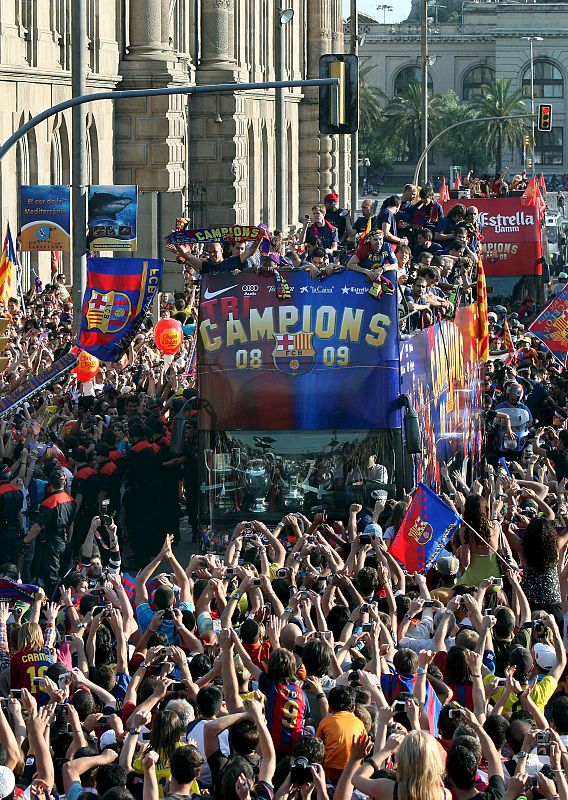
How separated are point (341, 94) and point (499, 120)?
9250 centimetres

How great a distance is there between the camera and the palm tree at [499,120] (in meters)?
113

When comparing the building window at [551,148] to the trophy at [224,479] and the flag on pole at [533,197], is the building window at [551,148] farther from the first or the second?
the trophy at [224,479]

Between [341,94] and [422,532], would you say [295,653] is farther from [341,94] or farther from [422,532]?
[341,94]

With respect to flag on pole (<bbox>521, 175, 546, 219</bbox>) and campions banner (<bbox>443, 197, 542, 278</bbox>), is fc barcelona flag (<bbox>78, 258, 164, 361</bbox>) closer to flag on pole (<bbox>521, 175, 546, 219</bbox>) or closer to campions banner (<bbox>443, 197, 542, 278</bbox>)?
campions banner (<bbox>443, 197, 542, 278</bbox>)

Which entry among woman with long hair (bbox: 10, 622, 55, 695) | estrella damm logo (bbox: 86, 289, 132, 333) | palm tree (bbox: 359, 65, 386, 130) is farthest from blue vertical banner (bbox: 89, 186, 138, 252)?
palm tree (bbox: 359, 65, 386, 130)

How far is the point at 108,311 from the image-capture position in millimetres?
20953

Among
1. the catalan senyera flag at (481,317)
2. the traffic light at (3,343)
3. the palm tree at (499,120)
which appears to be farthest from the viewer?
the palm tree at (499,120)

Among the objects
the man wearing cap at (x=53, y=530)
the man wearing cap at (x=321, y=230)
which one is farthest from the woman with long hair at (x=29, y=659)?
the man wearing cap at (x=321, y=230)

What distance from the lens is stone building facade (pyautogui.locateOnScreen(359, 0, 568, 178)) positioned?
140 m

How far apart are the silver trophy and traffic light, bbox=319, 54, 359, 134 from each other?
5.35 meters

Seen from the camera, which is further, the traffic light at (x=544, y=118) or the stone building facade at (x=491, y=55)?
the stone building facade at (x=491, y=55)

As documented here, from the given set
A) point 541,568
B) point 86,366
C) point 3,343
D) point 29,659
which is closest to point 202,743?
point 29,659

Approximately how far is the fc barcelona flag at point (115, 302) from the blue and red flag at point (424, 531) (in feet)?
27.5

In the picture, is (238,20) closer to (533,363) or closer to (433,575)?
(533,363)
